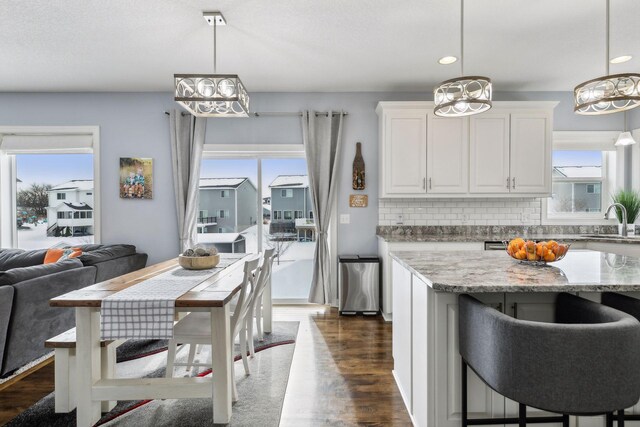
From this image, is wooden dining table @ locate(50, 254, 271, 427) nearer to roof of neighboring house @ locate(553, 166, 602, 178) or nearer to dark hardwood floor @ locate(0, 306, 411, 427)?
dark hardwood floor @ locate(0, 306, 411, 427)

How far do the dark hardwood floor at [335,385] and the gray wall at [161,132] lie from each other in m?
1.42

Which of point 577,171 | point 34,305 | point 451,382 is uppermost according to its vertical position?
point 577,171

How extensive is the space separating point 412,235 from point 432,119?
142cm

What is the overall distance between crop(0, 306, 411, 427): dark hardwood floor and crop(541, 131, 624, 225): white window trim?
280cm

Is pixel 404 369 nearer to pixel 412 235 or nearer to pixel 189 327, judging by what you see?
pixel 189 327

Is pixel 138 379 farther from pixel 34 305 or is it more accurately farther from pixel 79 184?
pixel 79 184

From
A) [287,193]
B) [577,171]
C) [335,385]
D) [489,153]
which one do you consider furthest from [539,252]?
[577,171]

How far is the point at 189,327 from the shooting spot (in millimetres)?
2244

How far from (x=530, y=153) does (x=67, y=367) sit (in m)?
4.72

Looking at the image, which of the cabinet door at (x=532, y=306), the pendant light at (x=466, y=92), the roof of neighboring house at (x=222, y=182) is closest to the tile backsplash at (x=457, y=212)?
the roof of neighboring house at (x=222, y=182)

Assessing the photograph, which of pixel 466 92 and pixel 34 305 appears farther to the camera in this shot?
pixel 34 305

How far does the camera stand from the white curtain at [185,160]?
14.2 ft

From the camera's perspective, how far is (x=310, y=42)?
3.12m

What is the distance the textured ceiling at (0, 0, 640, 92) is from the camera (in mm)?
2615
